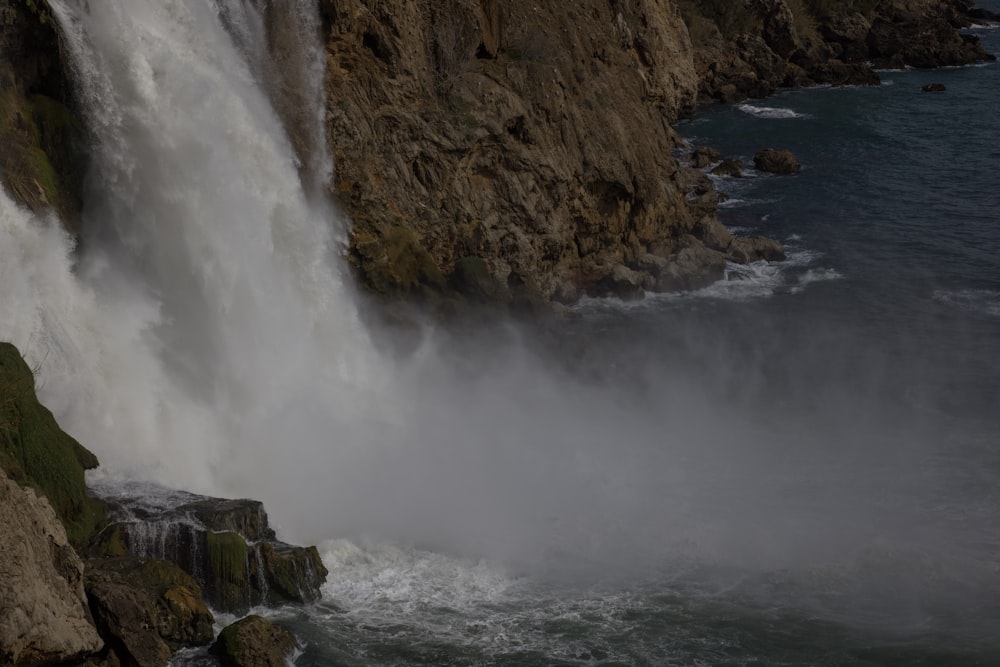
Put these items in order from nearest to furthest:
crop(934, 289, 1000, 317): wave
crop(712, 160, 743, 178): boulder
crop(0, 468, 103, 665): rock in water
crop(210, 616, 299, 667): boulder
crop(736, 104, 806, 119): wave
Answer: crop(0, 468, 103, 665): rock in water
crop(210, 616, 299, 667): boulder
crop(934, 289, 1000, 317): wave
crop(712, 160, 743, 178): boulder
crop(736, 104, 806, 119): wave

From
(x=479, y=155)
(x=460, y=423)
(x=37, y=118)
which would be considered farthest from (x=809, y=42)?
(x=37, y=118)

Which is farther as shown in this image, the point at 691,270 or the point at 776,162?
the point at 776,162

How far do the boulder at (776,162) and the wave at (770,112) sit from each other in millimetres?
10749

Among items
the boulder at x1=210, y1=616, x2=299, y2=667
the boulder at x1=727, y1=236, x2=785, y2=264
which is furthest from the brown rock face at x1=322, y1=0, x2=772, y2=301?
the boulder at x1=210, y1=616, x2=299, y2=667

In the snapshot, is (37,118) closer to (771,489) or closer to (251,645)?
(251,645)

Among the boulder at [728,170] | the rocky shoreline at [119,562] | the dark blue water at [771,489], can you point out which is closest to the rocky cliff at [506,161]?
the dark blue water at [771,489]

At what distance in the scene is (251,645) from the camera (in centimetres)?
1753

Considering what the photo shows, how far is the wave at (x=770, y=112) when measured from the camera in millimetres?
63344

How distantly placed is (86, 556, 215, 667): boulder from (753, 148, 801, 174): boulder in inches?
1557

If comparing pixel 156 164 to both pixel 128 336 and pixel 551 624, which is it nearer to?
pixel 128 336

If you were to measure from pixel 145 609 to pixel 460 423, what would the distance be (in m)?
12.1

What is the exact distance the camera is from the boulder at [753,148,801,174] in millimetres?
52531

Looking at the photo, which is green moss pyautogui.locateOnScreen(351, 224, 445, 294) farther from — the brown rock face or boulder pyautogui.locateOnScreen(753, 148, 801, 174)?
boulder pyautogui.locateOnScreen(753, 148, 801, 174)

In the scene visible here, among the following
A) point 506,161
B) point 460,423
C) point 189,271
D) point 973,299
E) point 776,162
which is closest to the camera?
point 189,271
